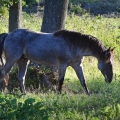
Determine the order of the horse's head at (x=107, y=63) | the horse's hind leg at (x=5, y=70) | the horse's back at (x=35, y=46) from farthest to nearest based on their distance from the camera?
the horse's hind leg at (x=5, y=70) → the horse's back at (x=35, y=46) → the horse's head at (x=107, y=63)

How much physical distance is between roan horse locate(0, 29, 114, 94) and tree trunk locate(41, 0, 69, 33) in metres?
1.11

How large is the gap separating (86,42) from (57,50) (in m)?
0.80

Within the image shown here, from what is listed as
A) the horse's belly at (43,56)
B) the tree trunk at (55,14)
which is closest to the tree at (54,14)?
the tree trunk at (55,14)

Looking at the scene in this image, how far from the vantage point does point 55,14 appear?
6555 mm

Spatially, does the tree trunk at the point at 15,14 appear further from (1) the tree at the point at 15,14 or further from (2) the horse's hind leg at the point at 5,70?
(2) the horse's hind leg at the point at 5,70

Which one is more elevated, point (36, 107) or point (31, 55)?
point (31, 55)

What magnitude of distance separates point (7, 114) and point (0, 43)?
9.21ft

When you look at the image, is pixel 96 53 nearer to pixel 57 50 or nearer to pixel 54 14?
pixel 57 50

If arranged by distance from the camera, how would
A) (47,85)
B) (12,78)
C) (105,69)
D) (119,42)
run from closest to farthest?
(105,69)
(47,85)
(12,78)
(119,42)

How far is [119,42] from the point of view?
32.2 ft

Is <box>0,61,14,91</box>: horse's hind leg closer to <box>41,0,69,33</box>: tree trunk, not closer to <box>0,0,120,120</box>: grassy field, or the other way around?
<box>0,0,120,120</box>: grassy field

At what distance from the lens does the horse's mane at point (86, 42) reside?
16.6 feet

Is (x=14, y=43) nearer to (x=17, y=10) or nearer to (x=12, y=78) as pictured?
(x=12, y=78)

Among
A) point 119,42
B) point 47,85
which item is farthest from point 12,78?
point 119,42
